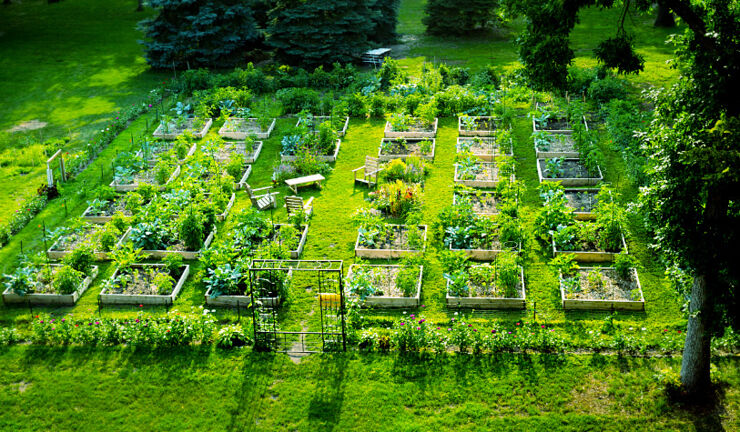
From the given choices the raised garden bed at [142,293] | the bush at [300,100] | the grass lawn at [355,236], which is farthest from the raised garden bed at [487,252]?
the bush at [300,100]

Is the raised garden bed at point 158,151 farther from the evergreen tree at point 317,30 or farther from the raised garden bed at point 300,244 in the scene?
the evergreen tree at point 317,30

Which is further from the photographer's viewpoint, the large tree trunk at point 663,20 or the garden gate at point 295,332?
the large tree trunk at point 663,20

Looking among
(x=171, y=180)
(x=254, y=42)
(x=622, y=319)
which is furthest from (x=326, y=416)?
(x=254, y=42)

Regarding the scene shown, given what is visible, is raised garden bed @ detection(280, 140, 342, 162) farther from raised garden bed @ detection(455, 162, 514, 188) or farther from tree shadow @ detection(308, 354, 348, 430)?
tree shadow @ detection(308, 354, 348, 430)

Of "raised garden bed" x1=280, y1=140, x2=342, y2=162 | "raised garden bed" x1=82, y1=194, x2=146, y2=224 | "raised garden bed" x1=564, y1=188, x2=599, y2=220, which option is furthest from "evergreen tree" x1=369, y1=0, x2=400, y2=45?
"raised garden bed" x1=82, y1=194, x2=146, y2=224

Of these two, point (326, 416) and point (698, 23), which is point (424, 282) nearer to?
point (326, 416)

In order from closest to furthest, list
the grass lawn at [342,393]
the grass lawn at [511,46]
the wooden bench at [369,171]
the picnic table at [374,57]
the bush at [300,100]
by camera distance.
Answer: the grass lawn at [342,393], the wooden bench at [369,171], the bush at [300,100], the grass lawn at [511,46], the picnic table at [374,57]

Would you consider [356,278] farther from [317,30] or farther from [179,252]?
[317,30]

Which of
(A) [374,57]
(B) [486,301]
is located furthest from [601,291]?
(A) [374,57]

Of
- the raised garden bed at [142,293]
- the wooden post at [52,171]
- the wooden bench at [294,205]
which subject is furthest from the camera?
the wooden post at [52,171]
